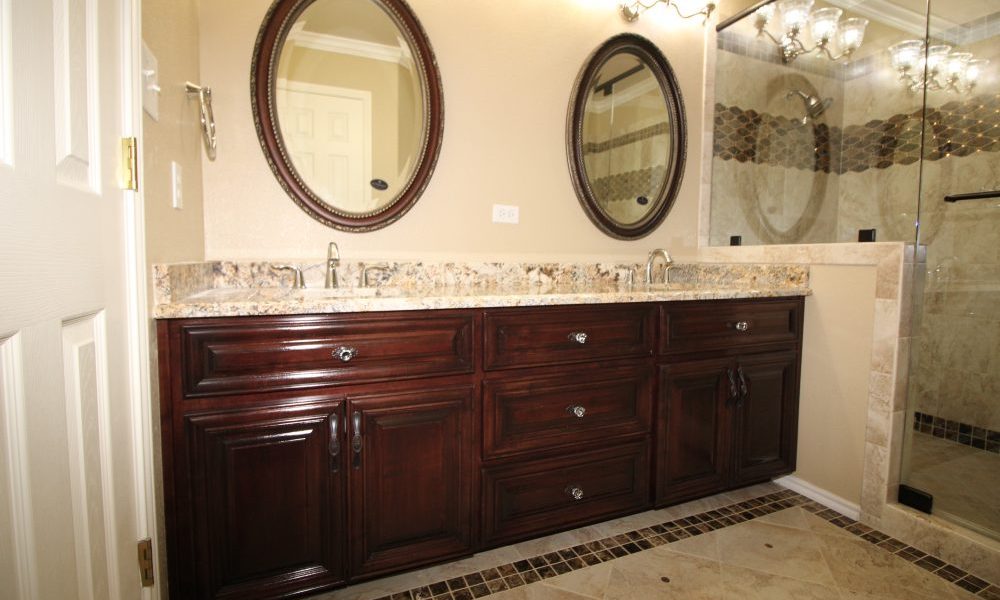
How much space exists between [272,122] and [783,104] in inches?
99.5

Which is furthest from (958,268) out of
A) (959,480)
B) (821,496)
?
(821,496)

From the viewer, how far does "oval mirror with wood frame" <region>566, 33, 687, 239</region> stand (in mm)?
2225

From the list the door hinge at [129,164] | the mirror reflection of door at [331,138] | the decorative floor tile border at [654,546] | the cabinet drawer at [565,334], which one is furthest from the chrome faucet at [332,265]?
the decorative floor tile border at [654,546]

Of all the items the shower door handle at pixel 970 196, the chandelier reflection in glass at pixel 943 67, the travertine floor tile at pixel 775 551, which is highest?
the chandelier reflection in glass at pixel 943 67

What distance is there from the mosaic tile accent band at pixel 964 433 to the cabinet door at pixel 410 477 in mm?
2039

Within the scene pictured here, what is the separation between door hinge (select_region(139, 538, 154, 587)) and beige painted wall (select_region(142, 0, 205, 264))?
0.64m

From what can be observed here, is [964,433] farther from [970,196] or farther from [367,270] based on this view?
[367,270]

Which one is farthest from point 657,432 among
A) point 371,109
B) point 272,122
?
point 272,122

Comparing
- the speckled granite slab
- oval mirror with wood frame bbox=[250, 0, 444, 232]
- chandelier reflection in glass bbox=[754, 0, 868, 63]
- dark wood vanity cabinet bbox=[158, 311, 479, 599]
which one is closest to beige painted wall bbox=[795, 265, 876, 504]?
the speckled granite slab

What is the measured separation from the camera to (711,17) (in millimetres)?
2488

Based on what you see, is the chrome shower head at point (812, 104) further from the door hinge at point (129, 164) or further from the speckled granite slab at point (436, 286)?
the door hinge at point (129, 164)

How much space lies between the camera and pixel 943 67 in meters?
2.17

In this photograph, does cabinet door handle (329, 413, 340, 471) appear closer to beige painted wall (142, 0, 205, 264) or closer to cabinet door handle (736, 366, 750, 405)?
beige painted wall (142, 0, 205, 264)

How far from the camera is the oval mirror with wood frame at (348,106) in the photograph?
171 cm
